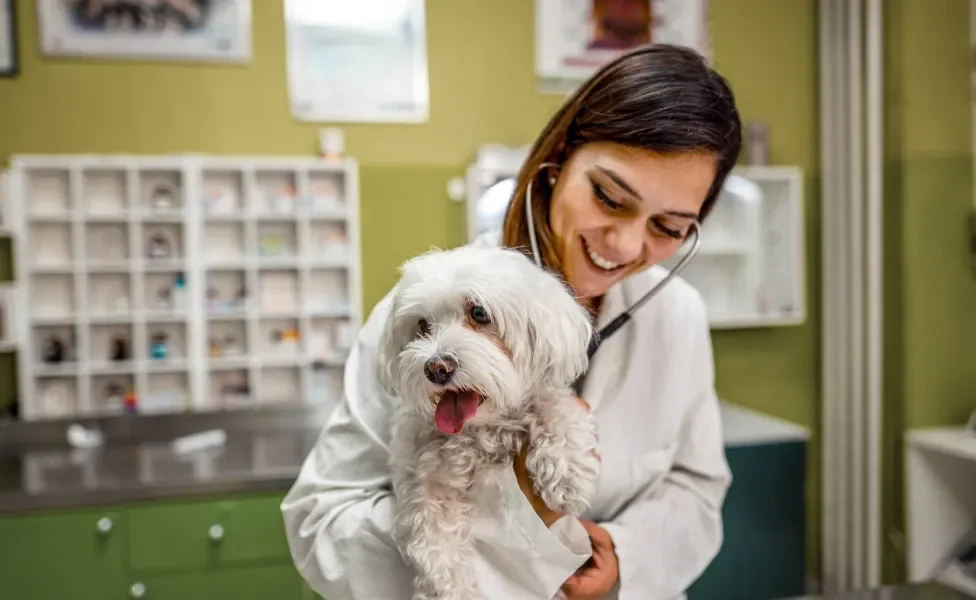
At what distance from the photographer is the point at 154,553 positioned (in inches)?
75.5

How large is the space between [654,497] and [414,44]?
208cm

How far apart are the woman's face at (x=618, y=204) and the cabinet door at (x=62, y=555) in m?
1.63

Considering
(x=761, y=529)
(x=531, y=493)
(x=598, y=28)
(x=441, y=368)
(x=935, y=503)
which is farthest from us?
(x=598, y=28)

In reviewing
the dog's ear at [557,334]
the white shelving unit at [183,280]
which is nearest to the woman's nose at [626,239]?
the dog's ear at [557,334]

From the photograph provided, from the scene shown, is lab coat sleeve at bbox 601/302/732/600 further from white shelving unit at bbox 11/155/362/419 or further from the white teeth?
white shelving unit at bbox 11/155/362/419

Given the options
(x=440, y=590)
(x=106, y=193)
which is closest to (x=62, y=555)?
(x=106, y=193)

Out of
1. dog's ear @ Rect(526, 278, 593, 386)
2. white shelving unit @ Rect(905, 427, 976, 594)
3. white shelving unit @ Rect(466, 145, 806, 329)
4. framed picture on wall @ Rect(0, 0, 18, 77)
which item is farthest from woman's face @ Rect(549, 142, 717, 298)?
framed picture on wall @ Rect(0, 0, 18, 77)

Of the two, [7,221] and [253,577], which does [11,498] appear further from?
[7,221]

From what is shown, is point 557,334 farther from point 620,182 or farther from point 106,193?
point 106,193

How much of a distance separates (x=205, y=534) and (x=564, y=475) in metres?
1.53

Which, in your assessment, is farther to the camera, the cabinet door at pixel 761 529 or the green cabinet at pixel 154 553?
the cabinet door at pixel 761 529

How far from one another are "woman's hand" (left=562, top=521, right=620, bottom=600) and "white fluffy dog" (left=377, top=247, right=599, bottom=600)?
0.14m

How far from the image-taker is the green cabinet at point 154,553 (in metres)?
1.86

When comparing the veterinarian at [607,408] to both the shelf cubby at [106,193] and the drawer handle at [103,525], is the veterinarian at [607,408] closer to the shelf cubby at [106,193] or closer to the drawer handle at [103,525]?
the drawer handle at [103,525]
